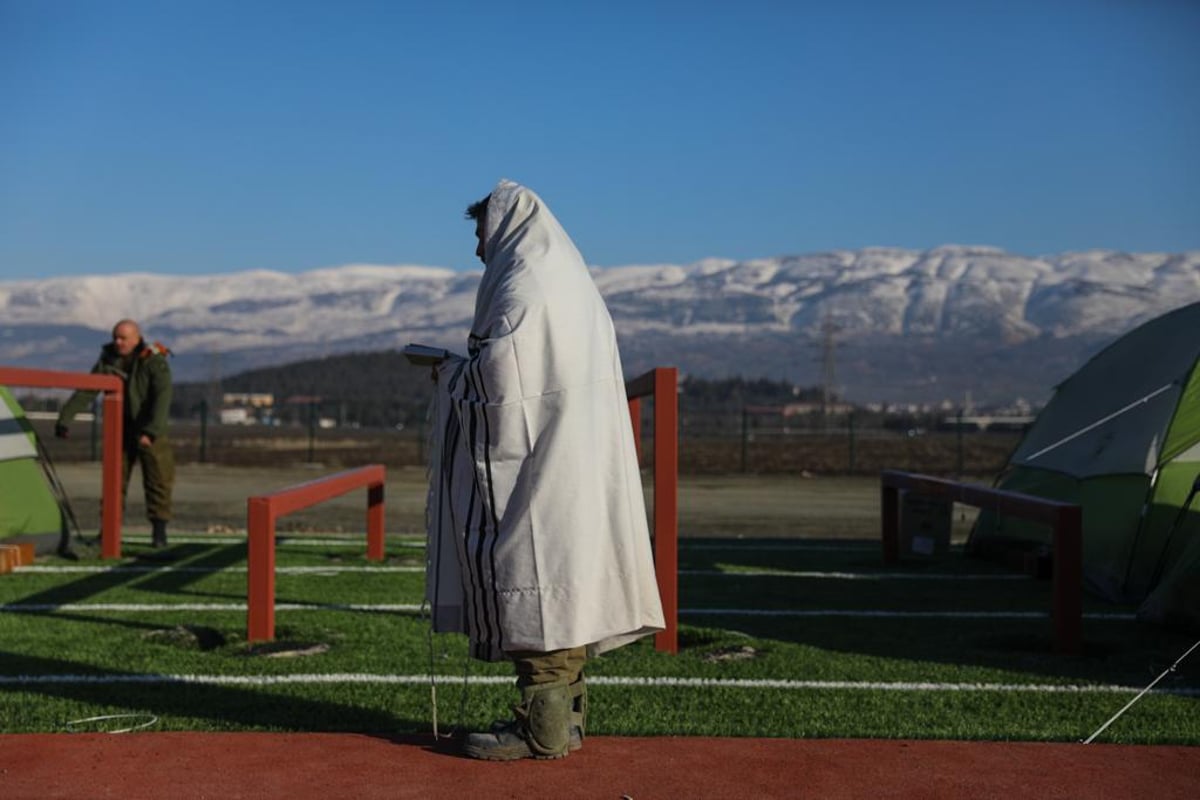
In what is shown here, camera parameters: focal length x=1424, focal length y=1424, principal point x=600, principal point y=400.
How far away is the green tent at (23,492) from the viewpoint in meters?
11.8

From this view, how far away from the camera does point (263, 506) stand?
26.7 ft

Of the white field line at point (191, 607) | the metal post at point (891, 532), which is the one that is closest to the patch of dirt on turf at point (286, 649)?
the white field line at point (191, 607)

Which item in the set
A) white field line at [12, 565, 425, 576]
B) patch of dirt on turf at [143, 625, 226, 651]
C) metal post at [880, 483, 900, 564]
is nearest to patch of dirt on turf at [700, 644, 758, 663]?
patch of dirt on turf at [143, 625, 226, 651]

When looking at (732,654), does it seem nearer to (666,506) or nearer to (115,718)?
(666,506)

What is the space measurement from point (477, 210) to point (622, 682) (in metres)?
2.50

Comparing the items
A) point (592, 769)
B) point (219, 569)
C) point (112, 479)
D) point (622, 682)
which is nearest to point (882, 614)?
point (622, 682)

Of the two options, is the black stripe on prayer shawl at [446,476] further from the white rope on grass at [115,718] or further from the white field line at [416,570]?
the white field line at [416,570]

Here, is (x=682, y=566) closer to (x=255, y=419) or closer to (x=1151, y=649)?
(x=1151, y=649)

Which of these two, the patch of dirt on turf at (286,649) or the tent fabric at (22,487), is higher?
the tent fabric at (22,487)

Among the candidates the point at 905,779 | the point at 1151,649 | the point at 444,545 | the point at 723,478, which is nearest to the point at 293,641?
the point at 444,545

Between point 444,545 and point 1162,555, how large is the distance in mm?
6127

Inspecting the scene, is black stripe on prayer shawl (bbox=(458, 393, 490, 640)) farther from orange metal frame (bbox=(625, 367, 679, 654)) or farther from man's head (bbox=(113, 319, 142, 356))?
man's head (bbox=(113, 319, 142, 356))

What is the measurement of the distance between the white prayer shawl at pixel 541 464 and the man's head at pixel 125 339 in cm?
836

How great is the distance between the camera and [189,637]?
27.0ft
